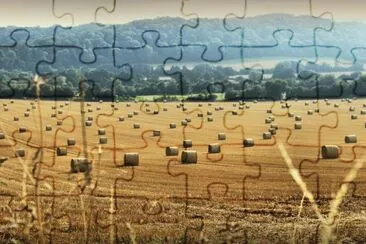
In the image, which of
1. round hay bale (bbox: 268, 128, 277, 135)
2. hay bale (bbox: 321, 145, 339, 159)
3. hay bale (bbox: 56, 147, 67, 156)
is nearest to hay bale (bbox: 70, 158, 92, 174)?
hay bale (bbox: 321, 145, 339, 159)

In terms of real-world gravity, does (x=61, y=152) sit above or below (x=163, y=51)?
below

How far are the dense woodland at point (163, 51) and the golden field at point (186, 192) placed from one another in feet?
3.86

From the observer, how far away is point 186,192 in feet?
40.3

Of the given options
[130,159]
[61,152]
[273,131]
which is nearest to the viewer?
[130,159]

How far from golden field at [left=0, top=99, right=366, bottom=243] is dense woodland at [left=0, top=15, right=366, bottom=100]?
1177 millimetres

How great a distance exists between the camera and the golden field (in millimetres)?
8113

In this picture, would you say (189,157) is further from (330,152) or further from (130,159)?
(330,152)

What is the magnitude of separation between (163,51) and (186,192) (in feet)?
9.89

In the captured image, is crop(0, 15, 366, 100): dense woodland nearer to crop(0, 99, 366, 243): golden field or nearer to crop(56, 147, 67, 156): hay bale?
crop(0, 99, 366, 243): golden field

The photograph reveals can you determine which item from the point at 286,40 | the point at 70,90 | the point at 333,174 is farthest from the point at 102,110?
the point at 286,40

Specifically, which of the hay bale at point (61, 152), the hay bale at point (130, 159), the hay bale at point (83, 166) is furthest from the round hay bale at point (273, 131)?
the hay bale at point (83, 166)

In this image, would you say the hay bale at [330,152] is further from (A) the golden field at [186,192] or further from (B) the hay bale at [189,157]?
(B) the hay bale at [189,157]

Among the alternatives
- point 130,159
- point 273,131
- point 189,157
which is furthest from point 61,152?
point 273,131

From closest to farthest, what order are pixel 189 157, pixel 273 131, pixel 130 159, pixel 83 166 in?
pixel 83 166
pixel 130 159
pixel 189 157
pixel 273 131
